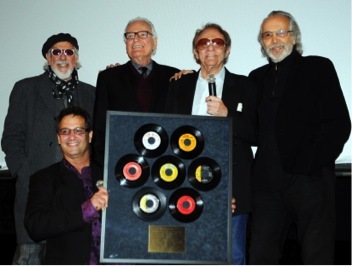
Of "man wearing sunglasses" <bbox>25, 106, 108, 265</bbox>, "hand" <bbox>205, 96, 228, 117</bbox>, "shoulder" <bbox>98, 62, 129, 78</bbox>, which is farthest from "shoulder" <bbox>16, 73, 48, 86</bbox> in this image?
"hand" <bbox>205, 96, 228, 117</bbox>

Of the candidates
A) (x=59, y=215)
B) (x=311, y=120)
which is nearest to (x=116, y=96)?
(x=59, y=215)

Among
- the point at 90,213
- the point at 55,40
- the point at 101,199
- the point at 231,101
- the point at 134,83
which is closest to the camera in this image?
the point at 101,199

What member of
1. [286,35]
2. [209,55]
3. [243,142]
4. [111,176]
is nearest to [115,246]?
[111,176]

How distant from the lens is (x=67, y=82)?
3.28 m

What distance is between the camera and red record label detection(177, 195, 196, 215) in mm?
2246

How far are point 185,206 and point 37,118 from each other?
137cm

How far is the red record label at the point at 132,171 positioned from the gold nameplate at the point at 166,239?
227mm

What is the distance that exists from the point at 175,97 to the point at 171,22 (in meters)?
1.06

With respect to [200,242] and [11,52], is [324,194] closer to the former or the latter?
[200,242]

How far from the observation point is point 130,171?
2.25 m

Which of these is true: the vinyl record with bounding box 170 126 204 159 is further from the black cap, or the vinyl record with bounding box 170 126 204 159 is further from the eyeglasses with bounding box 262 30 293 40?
the black cap

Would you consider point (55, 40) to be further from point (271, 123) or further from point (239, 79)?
point (271, 123)

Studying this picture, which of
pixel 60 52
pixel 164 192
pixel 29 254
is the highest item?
pixel 60 52

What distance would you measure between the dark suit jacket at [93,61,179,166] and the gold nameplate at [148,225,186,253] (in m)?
0.78
